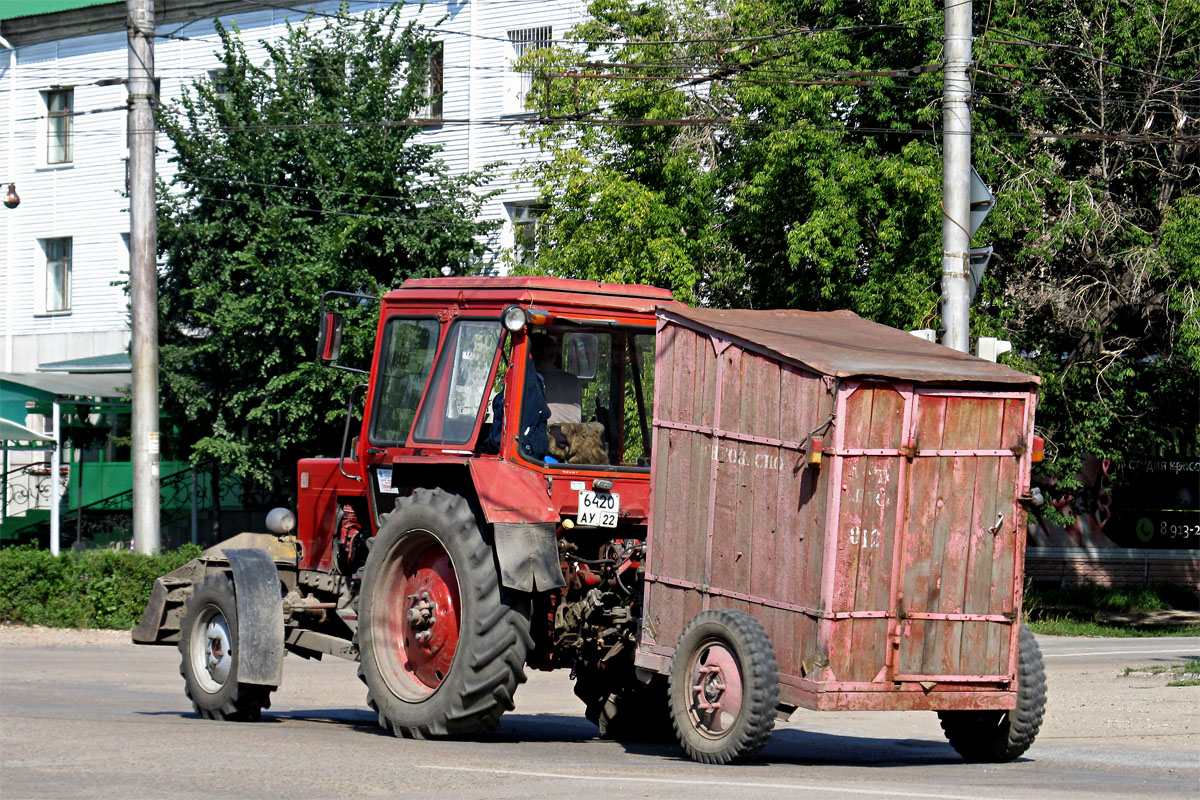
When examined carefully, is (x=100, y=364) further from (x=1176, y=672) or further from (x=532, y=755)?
(x=532, y=755)

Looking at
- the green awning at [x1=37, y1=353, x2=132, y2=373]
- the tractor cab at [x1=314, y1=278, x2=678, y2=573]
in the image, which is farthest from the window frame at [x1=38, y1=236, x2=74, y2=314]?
the tractor cab at [x1=314, y1=278, x2=678, y2=573]

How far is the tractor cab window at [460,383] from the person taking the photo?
36.4 feet

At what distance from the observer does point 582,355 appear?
11297 mm

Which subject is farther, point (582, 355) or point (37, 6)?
point (37, 6)

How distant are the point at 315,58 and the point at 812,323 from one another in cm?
2107

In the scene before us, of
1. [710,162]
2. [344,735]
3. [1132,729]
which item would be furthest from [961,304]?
[710,162]

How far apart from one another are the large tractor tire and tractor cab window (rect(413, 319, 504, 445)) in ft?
1.62

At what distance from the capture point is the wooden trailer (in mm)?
9172

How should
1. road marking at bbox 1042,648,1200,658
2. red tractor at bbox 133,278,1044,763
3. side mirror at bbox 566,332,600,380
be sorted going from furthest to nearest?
road marking at bbox 1042,648,1200,658 → side mirror at bbox 566,332,600,380 → red tractor at bbox 133,278,1044,763

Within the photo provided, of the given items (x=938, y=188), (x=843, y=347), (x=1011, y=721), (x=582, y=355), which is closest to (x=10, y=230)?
(x=938, y=188)

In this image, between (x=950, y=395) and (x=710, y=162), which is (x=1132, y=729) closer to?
(x=950, y=395)

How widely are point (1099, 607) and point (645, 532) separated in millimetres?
20870

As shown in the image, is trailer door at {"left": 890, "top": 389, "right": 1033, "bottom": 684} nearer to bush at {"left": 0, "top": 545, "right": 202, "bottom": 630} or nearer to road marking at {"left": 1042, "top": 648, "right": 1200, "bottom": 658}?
road marking at {"left": 1042, "top": 648, "right": 1200, "bottom": 658}

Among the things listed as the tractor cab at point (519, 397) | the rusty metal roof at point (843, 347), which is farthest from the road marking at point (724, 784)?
the rusty metal roof at point (843, 347)
